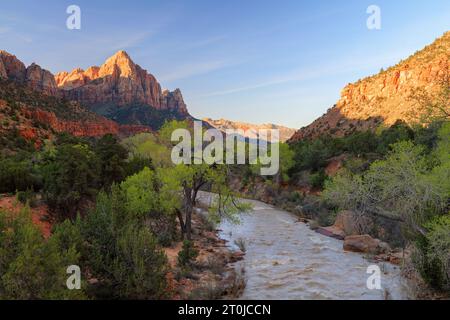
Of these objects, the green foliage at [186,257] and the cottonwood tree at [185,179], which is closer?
the green foliage at [186,257]

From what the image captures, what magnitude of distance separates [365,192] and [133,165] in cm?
1539

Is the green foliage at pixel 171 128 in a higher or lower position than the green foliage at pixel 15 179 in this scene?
higher

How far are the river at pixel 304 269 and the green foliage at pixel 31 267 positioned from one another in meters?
6.01

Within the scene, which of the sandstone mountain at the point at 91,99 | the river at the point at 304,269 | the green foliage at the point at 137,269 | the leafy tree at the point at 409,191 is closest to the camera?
the green foliage at the point at 137,269

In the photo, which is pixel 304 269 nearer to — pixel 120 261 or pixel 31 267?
pixel 120 261

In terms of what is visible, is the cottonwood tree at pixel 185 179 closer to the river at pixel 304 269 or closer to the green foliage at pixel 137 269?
the river at pixel 304 269

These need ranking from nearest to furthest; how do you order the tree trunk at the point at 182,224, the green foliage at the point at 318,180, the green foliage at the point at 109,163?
the tree trunk at the point at 182,224 → the green foliage at the point at 109,163 → the green foliage at the point at 318,180

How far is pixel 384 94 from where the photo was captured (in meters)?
79.2

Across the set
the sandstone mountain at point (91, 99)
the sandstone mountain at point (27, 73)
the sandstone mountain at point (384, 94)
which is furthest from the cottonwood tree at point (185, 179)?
the sandstone mountain at point (27, 73)

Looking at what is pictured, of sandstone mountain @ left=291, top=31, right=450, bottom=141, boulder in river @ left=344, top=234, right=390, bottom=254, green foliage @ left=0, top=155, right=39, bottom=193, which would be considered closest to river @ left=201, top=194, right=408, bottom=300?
boulder in river @ left=344, top=234, right=390, bottom=254

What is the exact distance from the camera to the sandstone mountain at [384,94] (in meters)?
65.6

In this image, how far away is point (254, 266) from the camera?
1622 centimetres

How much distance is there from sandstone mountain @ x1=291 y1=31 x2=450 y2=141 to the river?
43474 mm
